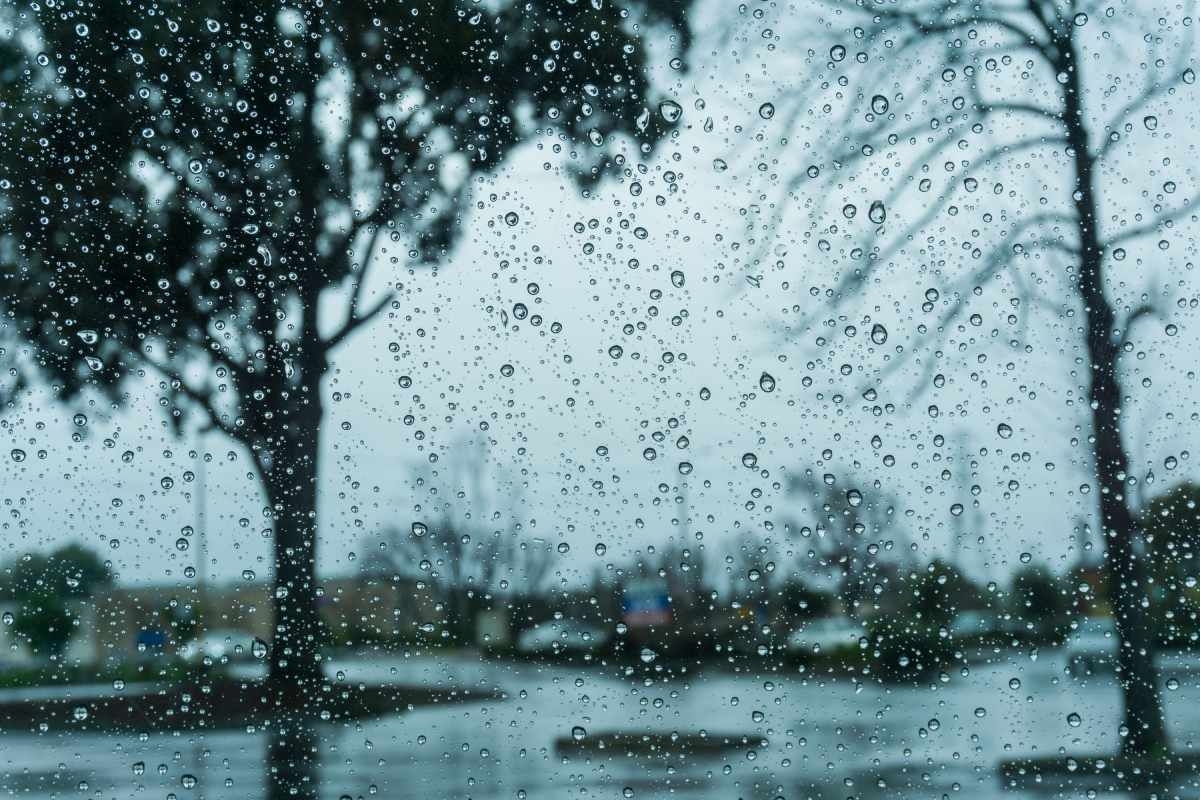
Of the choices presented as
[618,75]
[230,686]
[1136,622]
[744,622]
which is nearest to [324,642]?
[230,686]

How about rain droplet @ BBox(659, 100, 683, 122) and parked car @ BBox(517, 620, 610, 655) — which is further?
rain droplet @ BBox(659, 100, 683, 122)

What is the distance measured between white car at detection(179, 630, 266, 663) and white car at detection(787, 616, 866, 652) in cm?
121

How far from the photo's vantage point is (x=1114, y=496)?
8.68 feet

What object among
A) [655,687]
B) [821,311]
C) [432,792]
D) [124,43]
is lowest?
[432,792]

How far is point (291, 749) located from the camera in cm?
258

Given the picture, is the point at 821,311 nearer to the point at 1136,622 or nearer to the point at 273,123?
the point at 1136,622

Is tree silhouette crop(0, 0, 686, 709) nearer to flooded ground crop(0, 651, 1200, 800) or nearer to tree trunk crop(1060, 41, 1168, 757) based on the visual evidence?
flooded ground crop(0, 651, 1200, 800)

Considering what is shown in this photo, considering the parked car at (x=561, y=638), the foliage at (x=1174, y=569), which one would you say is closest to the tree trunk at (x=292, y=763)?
the parked car at (x=561, y=638)

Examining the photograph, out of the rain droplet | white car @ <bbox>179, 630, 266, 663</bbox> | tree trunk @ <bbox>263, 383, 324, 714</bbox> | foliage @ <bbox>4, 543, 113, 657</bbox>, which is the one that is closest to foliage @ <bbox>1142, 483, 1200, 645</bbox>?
the rain droplet

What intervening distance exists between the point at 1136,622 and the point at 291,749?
194cm

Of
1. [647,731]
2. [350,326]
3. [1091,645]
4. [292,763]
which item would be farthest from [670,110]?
[292,763]

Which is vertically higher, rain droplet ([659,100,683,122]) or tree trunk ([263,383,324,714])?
rain droplet ([659,100,683,122])

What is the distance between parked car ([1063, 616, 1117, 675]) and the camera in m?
2.60

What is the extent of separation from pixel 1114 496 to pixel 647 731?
120 cm
